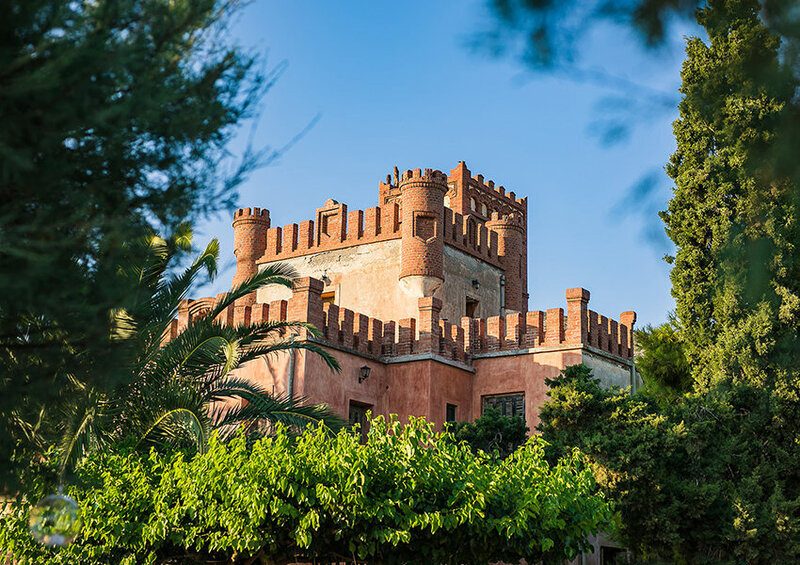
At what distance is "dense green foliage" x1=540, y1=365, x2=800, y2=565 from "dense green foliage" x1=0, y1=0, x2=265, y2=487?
1091cm

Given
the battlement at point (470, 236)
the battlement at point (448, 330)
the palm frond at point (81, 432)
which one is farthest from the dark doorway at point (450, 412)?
the palm frond at point (81, 432)

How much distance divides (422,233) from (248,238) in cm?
490

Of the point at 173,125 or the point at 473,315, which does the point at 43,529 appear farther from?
the point at 473,315

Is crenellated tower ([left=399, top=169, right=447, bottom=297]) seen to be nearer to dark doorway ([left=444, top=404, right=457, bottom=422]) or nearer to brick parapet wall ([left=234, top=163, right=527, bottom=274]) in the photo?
brick parapet wall ([left=234, top=163, right=527, bottom=274])

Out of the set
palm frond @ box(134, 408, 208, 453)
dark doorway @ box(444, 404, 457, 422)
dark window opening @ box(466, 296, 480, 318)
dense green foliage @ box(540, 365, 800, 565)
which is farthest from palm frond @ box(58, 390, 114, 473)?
dark window opening @ box(466, 296, 480, 318)

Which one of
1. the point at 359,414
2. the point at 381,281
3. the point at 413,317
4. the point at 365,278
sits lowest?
the point at 359,414

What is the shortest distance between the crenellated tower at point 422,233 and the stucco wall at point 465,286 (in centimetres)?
74

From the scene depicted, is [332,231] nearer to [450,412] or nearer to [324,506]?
[450,412]

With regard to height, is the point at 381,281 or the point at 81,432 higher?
the point at 381,281

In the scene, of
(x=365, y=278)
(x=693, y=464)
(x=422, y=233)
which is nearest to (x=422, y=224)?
(x=422, y=233)

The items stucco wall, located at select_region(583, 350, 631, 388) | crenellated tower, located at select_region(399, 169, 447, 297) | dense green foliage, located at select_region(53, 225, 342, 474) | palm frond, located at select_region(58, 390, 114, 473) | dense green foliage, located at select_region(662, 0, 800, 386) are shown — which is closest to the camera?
palm frond, located at select_region(58, 390, 114, 473)

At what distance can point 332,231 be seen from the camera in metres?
21.9

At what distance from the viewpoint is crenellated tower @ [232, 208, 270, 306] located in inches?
884

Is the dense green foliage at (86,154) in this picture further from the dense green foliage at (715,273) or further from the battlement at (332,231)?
the battlement at (332,231)
